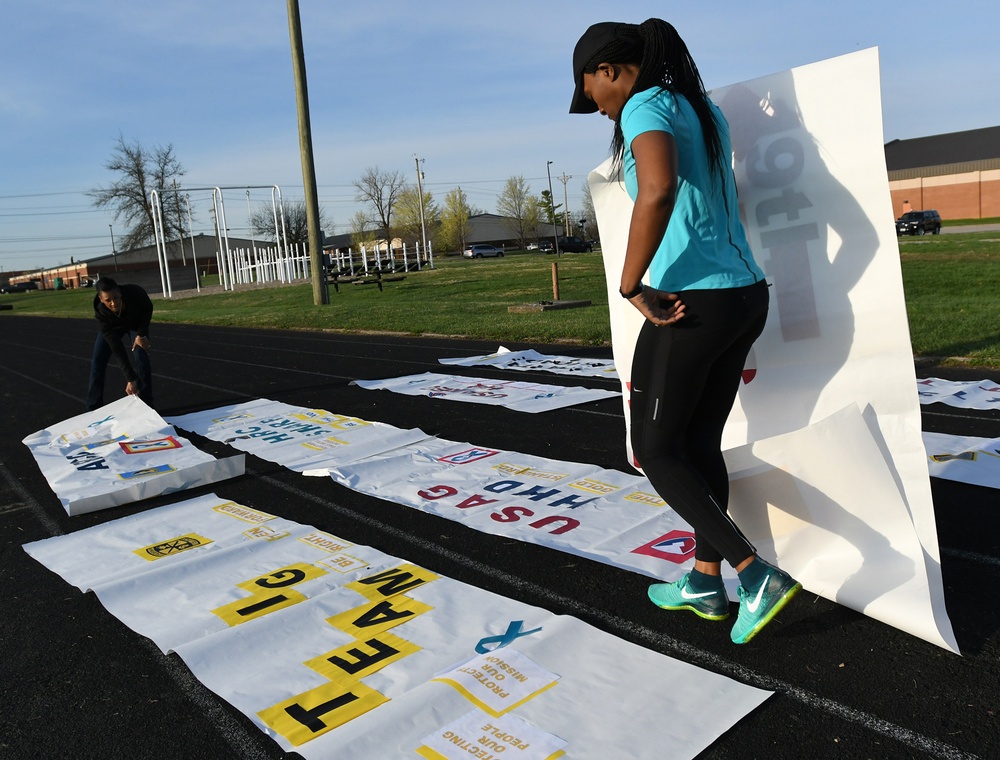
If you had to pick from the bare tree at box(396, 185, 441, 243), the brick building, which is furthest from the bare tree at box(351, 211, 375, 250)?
the brick building

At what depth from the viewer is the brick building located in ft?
221

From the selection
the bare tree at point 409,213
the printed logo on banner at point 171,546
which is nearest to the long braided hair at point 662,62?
the printed logo on banner at point 171,546

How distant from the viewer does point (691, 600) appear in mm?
3070

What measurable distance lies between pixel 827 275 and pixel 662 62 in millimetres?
1050

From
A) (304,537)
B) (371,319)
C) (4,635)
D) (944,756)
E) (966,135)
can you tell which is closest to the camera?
(944,756)

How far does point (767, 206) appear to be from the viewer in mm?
3191

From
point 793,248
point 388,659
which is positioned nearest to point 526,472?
point 388,659

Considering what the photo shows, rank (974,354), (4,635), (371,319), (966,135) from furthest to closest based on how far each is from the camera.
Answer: (966,135)
(371,319)
(974,354)
(4,635)

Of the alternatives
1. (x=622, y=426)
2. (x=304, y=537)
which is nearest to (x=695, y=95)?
(x=304, y=537)

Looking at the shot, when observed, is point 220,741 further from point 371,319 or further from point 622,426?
point 371,319

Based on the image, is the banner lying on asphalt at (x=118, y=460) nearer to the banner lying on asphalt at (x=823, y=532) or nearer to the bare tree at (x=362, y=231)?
the banner lying on asphalt at (x=823, y=532)

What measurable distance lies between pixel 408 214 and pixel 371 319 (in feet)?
231

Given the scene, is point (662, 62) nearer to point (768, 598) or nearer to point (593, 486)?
point (768, 598)

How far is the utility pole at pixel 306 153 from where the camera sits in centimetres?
2241
